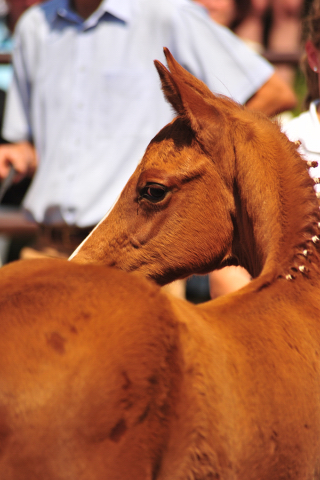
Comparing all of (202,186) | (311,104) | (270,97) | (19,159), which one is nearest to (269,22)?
(270,97)

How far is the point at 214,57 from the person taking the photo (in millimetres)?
2326

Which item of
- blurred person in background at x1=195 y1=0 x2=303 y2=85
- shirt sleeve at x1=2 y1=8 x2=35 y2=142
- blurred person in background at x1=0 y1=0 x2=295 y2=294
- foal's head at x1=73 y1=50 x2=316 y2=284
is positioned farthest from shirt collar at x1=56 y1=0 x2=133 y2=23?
blurred person in background at x1=195 y1=0 x2=303 y2=85

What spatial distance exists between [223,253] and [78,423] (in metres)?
0.74

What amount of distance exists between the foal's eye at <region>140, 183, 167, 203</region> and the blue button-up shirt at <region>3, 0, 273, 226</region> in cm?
84

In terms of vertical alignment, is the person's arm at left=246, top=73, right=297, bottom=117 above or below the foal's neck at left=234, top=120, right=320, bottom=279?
below

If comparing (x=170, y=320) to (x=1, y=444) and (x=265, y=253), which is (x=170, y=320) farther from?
(x=265, y=253)

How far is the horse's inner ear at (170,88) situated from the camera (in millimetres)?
1444

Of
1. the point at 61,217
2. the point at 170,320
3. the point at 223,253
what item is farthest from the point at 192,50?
the point at 170,320

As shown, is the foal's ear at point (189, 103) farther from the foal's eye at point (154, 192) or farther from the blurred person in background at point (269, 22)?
the blurred person in background at point (269, 22)

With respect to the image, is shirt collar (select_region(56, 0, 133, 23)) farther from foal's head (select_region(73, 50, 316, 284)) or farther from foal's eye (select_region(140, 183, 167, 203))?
foal's eye (select_region(140, 183, 167, 203))

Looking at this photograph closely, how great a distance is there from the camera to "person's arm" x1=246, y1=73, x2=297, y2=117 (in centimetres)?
238

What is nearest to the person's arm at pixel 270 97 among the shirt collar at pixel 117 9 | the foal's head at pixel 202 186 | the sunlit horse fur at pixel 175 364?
the shirt collar at pixel 117 9

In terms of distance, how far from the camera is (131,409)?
87 cm

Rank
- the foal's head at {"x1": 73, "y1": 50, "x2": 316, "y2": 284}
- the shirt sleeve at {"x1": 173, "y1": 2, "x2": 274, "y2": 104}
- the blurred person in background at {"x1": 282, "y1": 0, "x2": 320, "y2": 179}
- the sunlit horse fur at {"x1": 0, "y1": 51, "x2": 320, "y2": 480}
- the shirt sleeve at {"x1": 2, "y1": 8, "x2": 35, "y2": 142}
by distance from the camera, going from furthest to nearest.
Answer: the shirt sleeve at {"x1": 2, "y1": 8, "x2": 35, "y2": 142}, the shirt sleeve at {"x1": 173, "y1": 2, "x2": 274, "y2": 104}, the blurred person in background at {"x1": 282, "y1": 0, "x2": 320, "y2": 179}, the foal's head at {"x1": 73, "y1": 50, "x2": 316, "y2": 284}, the sunlit horse fur at {"x1": 0, "y1": 51, "x2": 320, "y2": 480}
